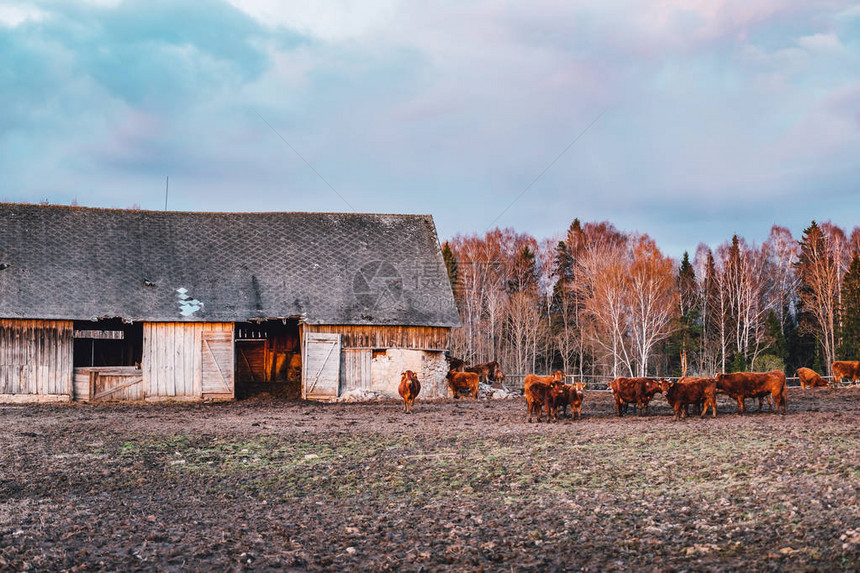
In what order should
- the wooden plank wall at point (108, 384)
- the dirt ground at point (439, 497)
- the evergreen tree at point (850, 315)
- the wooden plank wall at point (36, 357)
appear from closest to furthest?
the dirt ground at point (439, 497), the wooden plank wall at point (36, 357), the wooden plank wall at point (108, 384), the evergreen tree at point (850, 315)

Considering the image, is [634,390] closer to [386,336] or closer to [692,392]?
[692,392]

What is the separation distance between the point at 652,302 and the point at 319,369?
22.8 metres

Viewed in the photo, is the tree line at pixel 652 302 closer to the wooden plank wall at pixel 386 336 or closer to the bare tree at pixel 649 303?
the bare tree at pixel 649 303

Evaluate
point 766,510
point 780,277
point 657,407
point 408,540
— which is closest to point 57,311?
point 657,407

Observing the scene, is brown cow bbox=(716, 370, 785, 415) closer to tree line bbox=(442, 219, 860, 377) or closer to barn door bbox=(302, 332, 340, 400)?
barn door bbox=(302, 332, 340, 400)

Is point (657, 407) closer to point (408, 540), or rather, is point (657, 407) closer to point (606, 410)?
point (606, 410)

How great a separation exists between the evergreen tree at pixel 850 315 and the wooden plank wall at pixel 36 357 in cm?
4106

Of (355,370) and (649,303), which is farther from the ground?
(649,303)

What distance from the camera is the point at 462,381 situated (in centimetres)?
2819

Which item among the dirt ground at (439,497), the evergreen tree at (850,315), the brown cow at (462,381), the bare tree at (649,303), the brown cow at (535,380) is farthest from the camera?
the evergreen tree at (850,315)

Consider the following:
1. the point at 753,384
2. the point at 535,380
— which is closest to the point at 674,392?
the point at 753,384

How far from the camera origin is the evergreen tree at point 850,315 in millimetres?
43938

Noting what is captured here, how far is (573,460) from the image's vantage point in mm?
11578

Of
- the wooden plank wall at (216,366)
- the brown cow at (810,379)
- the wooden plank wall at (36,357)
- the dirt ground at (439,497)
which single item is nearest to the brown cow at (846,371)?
the brown cow at (810,379)
